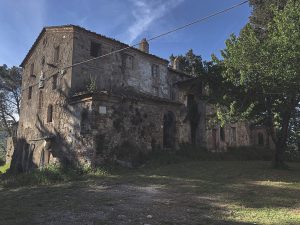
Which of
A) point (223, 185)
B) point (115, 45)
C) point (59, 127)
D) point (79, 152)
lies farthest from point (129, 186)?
point (115, 45)

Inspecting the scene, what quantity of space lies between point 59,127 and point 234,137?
1883cm

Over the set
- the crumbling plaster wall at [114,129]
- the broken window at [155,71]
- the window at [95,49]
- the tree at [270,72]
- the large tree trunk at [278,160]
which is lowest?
the large tree trunk at [278,160]

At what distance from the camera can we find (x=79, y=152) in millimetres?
20234

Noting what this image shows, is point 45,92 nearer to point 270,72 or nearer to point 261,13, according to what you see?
point 261,13

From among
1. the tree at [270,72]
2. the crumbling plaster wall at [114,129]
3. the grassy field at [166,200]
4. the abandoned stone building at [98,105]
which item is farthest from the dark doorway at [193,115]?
the grassy field at [166,200]

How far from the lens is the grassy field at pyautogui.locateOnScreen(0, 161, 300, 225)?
8.70m

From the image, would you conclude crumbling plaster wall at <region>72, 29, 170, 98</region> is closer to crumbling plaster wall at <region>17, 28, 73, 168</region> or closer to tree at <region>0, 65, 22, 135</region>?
crumbling plaster wall at <region>17, 28, 73, 168</region>

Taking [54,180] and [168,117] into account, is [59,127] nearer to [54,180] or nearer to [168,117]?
[54,180]

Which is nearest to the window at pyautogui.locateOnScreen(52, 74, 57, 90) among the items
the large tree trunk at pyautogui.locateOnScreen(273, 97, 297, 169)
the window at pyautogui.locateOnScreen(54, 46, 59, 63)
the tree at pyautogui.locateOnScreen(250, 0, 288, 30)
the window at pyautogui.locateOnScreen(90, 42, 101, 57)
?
the window at pyautogui.locateOnScreen(54, 46, 59, 63)

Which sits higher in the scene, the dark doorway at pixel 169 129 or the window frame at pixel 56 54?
the window frame at pixel 56 54

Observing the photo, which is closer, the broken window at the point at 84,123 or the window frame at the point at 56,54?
the broken window at the point at 84,123

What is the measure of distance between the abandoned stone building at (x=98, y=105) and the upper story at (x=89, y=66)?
0.22ft

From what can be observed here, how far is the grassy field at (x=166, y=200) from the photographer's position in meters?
8.70

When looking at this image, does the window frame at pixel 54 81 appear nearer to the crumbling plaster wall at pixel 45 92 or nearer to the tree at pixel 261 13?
the crumbling plaster wall at pixel 45 92
